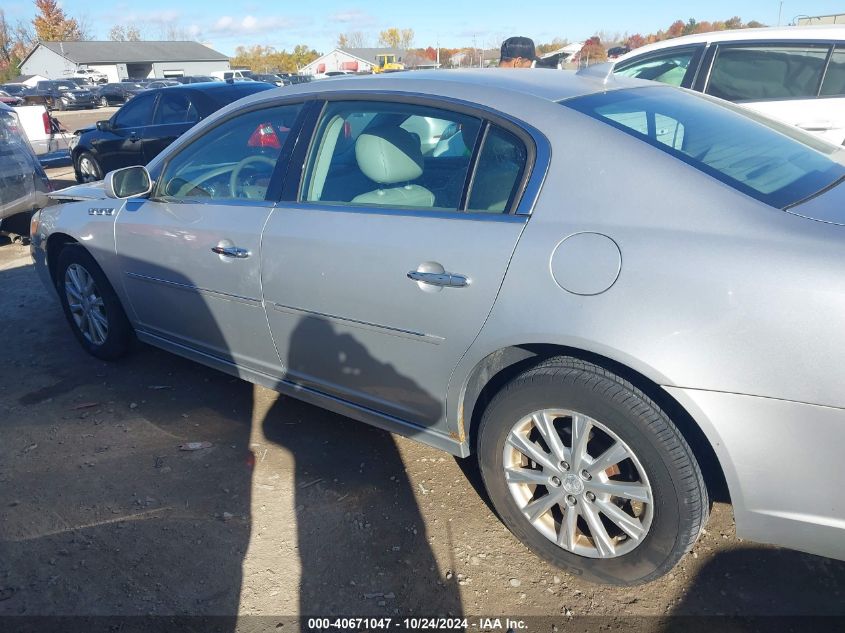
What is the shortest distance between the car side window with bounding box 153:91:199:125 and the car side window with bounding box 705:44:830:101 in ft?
21.0

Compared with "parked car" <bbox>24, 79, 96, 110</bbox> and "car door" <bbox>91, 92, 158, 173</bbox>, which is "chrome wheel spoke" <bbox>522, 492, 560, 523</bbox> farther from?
"parked car" <bbox>24, 79, 96, 110</bbox>

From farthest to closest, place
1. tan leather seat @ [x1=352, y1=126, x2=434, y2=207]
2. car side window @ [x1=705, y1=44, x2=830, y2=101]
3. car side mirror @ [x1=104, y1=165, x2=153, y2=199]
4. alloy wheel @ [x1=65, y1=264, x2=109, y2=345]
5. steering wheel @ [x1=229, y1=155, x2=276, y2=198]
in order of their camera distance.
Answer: car side window @ [x1=705, y1=44, x2=830, y2=101], alloy wheel @ [x1=65, y1=264, x2=109, y2=345], car side mirror @ [x1=104, y1=165, x2=153, y2=199], steering wheel @ [x1=229, y1=155, x2=276, y2=198], tan leather seat @ [x1=352, y1=126, x2=434, y2=207]

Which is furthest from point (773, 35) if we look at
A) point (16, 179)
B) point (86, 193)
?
point (16, 179)

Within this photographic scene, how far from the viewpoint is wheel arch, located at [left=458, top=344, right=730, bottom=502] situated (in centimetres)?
206

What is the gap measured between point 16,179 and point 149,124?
2862mm

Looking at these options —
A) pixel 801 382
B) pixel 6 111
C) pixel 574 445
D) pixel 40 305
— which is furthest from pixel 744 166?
pixel 6 111

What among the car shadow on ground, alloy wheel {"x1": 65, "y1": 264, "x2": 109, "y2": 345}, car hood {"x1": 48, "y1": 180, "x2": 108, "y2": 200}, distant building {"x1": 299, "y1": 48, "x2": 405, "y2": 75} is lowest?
distant building {"x1": 299, "y1": 48, "x2": 405, "y2": 75}

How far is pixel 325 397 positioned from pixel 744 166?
1.95 meters

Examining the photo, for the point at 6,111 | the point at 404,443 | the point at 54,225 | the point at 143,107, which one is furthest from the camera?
the point at 143,107

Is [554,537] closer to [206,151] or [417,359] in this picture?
[417,359]

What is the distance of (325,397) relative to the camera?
9.91 ft

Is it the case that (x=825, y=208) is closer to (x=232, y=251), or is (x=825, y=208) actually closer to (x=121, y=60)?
(x=232, y=251)

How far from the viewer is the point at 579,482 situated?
7.48 ft

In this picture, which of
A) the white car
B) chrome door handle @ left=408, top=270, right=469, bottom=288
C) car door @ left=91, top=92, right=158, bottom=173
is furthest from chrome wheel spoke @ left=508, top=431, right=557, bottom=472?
car door @ left=91, top=92, right=158, bottom=173
